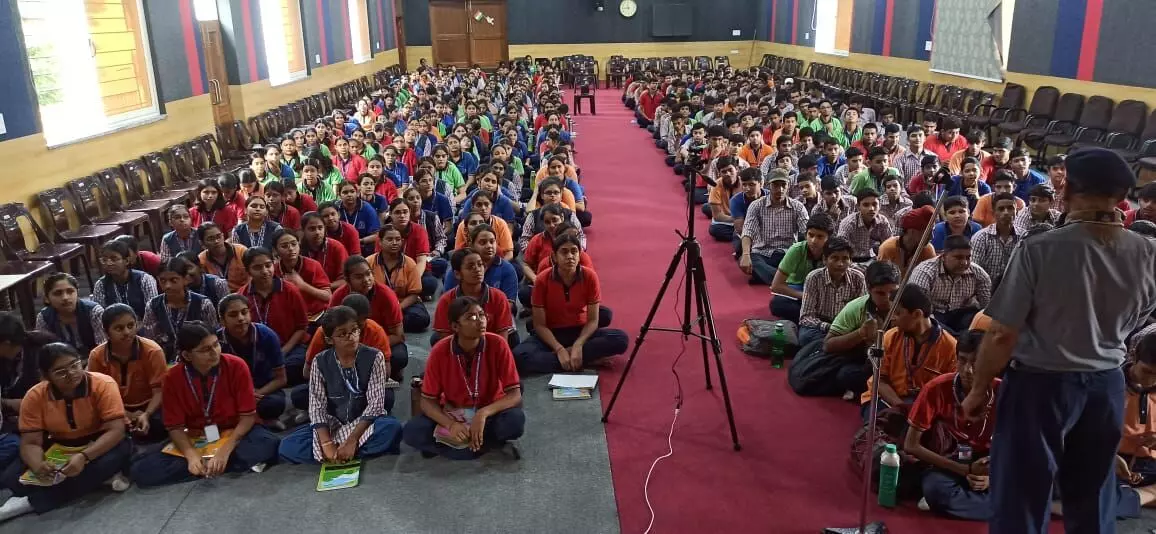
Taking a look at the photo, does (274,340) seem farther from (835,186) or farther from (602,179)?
(602,179)

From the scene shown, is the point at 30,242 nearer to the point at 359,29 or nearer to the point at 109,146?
the point at 109,146

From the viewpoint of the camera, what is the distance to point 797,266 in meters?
5.71

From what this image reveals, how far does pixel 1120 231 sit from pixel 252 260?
14.3 ft

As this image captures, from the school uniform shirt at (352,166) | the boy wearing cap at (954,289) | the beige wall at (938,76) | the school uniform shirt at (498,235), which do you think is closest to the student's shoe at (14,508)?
the school uniform shirt at (498,235)

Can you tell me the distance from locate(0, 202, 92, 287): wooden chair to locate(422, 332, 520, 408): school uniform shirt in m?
4.01

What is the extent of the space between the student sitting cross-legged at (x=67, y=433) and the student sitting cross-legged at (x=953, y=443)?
3.75 metres

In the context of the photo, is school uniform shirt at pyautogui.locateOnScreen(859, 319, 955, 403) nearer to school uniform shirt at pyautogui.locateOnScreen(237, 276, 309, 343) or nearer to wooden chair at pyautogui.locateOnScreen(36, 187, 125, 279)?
school uniform shirt at pyautogui.locateOnScreen(237, 276, 309, 343)

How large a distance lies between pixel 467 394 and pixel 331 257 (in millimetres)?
2309

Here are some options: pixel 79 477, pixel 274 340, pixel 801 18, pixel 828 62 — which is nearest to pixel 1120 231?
pixel 274 340

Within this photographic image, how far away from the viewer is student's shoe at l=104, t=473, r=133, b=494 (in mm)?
3910

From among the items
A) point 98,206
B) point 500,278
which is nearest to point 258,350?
point 500,278

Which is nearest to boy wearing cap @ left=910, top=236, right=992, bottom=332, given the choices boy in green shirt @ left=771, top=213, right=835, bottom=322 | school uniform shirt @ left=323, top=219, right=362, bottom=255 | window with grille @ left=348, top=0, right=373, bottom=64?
boy in green shirt @ left=771, top=213, right=835, bottom=322

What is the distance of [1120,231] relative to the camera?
2.33 m

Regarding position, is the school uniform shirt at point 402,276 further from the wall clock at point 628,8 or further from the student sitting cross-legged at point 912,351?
the wall clock at point 628,8
